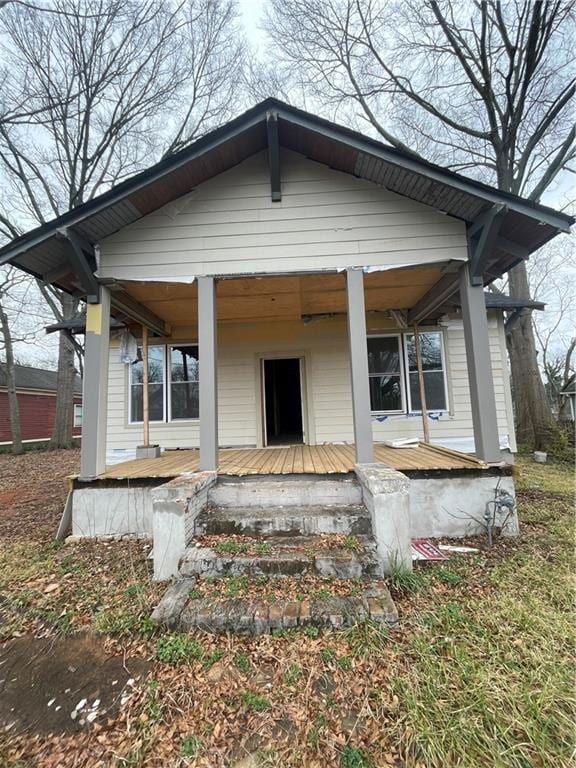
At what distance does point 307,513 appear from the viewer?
11.8ft

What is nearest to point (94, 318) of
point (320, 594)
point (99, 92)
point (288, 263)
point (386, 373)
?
point (288, 263)

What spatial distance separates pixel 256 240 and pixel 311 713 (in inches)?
176

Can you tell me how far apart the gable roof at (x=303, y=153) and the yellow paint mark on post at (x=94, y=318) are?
2.30 feet

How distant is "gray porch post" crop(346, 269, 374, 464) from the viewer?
4.18 m

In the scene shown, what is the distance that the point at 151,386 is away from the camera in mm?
7316

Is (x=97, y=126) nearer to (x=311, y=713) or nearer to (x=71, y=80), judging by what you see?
(x=71, y=80)

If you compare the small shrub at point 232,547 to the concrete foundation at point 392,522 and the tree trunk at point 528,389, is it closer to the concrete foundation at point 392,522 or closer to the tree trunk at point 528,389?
the concrete foundation at point 392,522

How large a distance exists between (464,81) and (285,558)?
42.9 feet

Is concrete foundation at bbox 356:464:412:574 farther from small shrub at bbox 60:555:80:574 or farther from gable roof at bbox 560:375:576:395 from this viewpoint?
gable roof at bbox 560:375:576:395

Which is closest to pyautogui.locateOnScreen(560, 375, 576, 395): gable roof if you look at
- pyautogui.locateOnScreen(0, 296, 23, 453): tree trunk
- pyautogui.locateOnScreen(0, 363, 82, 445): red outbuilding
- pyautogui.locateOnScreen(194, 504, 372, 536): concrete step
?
pyautogui.locateOnScreen(194, 504, 372, 536): concrete step

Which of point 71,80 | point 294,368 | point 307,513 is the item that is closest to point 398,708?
point 307,513

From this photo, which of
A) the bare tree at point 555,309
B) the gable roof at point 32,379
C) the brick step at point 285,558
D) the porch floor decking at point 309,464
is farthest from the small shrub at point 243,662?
the gable roof at point 32,379

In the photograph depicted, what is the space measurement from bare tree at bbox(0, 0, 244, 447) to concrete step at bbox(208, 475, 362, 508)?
12770mm

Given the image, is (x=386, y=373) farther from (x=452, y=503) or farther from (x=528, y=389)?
(x=528, y=389)
